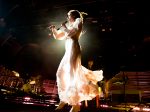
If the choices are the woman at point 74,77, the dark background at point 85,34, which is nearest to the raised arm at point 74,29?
the woman at point 74,77

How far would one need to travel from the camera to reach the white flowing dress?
4.12 m

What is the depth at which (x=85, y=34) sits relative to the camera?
11742 mm

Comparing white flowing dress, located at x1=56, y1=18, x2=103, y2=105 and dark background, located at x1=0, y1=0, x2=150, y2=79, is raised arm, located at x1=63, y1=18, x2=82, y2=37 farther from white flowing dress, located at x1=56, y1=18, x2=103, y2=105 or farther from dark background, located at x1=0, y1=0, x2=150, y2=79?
dark background, located at x1=0, y1=0, x2=150, y2=79

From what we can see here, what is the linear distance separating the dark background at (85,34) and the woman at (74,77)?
18.1ft

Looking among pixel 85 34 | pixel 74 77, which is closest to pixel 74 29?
pixel 74 77

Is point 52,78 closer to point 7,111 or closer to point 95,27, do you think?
point 95,27

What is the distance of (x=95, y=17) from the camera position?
10.5 meters

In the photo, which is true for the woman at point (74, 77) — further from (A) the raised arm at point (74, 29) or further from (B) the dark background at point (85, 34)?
(B) the dark background at point (85, 34)

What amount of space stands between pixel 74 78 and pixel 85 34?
7654 millimetres

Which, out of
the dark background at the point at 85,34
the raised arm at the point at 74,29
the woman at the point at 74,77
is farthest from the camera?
the dark background at the point at 85,34

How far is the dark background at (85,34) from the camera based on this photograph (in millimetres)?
10156

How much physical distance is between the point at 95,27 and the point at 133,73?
2790 millimetres

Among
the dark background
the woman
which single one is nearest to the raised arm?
the woman

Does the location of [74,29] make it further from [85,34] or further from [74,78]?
[85,34]
